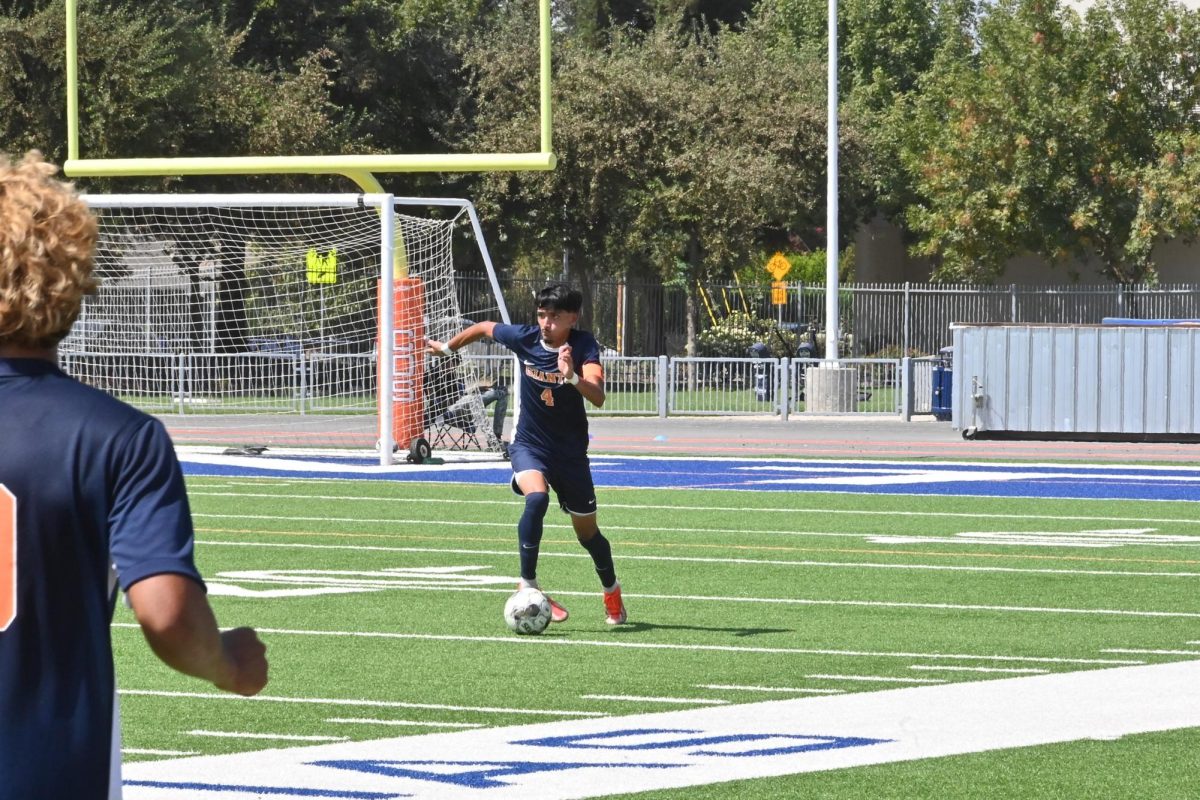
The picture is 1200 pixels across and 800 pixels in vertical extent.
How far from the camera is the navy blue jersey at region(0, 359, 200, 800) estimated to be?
3.16 metres

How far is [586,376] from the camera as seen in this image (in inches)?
415

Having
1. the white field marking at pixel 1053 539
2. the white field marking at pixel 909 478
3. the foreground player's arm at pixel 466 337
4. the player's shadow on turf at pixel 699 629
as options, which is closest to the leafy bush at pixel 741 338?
the white field marking at pixel 909 478

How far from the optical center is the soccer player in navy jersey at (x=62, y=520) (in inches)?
124

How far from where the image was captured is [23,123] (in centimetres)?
3816

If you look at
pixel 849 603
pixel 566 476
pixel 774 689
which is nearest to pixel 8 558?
pixel 774 689

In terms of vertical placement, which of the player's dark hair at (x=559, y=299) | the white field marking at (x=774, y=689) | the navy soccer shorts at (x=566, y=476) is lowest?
the white field marking at (x=774, y=689)

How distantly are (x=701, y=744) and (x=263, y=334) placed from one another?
24.2m

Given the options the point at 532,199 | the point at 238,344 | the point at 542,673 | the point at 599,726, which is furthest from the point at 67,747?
the point at 532,199

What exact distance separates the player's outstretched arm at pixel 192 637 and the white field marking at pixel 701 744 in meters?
3.40

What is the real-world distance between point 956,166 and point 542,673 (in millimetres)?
42347

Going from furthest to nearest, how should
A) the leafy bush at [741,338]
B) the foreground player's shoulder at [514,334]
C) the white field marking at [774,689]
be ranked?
the leafy bush at [741,338] < the foreground player's shoulder at [514,334] < the white field marking at [774,689]

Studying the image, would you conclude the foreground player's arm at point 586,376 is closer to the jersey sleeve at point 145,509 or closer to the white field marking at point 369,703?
the white field marking at point 369,703

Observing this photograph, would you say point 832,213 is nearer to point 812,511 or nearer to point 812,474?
point 812,474

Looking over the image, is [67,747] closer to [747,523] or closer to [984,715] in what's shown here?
[984,715]
